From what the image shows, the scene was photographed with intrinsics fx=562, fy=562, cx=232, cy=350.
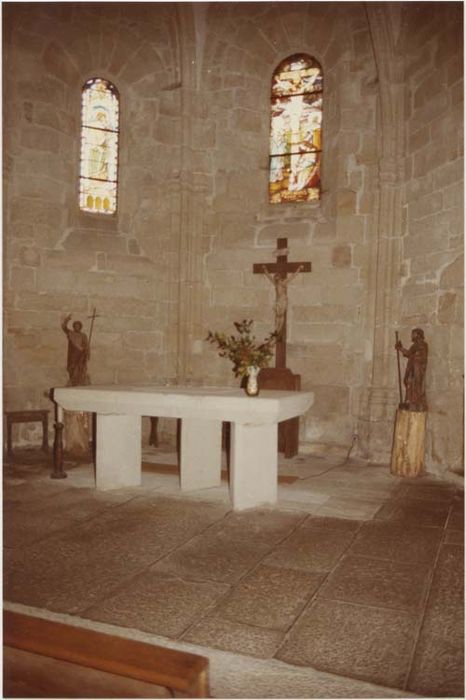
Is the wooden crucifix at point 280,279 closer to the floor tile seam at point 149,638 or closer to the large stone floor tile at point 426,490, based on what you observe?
the large stone floor tile at point 426,490

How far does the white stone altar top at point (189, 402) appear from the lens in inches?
207

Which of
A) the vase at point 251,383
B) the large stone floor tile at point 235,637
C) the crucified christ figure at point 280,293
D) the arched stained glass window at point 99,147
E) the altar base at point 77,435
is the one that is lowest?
the large stone floor tile at point 235,637

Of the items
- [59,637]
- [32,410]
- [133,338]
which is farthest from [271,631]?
[133,338]

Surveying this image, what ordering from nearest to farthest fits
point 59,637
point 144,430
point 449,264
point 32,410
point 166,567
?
point 59,637 < point 166,567 < point 449,264 < point 32,410 < point 144,430

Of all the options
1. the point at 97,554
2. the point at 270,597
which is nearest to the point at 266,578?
the point at 270,597

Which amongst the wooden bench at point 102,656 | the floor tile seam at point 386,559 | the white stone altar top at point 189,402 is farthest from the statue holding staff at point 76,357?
the wooden bench at point 102,656

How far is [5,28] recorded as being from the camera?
8.31 metres

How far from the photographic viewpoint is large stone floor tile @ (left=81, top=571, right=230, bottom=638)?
10.2 feet

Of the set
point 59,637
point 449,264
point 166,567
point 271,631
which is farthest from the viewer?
point 449,264

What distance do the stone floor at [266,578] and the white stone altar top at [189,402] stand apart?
87 centimetres

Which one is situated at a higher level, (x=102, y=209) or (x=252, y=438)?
(x=102, y=209)

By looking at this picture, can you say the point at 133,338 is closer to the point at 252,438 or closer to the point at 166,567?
the point at 252,438

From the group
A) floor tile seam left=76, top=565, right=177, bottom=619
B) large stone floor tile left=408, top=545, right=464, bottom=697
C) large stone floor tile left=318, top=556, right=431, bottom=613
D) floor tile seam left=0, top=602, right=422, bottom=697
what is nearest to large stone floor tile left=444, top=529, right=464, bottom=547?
large stone floor tile left=408, top=545, right=464, bottom=697

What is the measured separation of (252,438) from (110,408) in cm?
154
